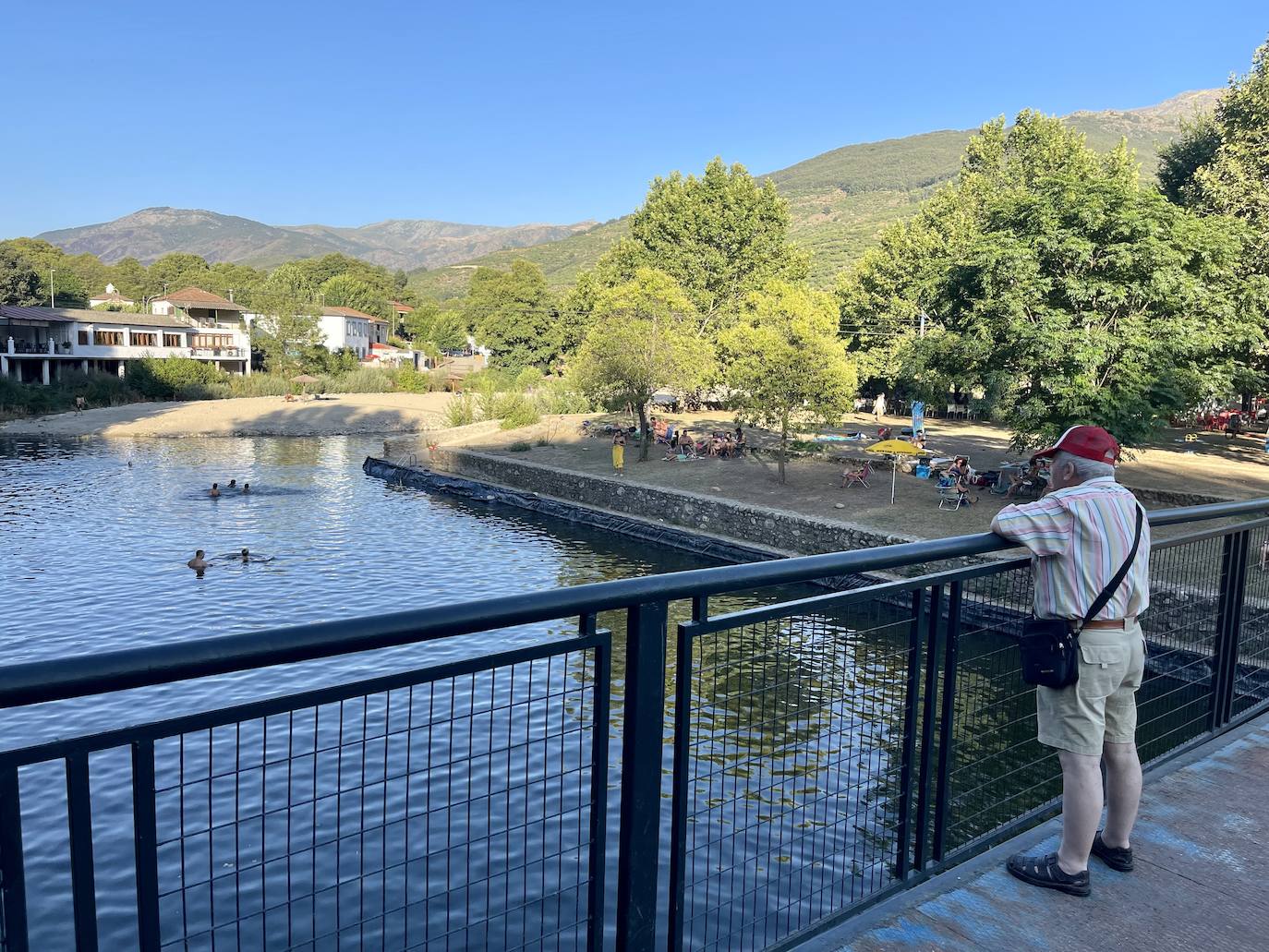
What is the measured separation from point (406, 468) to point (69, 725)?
28.1 metres

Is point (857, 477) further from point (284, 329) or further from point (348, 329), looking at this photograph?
point (348, 329)

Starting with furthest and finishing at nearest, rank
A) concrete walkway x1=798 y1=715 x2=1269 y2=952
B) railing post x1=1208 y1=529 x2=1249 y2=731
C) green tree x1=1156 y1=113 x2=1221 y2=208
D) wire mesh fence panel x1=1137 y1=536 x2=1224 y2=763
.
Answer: green tree x1=1156 y1=113 x2=1221 y2=208 → railing post x1=1208 y1=529 x2=1249 y2=731 → wire mesh fence panel x1=1137 y1=536 x2=1224 y2=763 → concrete walkway x1=798 y1=715 x2=1269 y2=952

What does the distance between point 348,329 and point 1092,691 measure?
107844mm

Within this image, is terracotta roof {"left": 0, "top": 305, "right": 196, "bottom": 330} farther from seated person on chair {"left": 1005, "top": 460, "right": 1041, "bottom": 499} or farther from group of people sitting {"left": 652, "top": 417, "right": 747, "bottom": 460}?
seated person on chair {"left": 1005, "top": 460, "right": 1041, "bottom": 499}

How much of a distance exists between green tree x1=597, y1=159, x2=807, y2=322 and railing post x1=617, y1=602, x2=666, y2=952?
5425cm

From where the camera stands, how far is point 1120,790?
3.62 metres

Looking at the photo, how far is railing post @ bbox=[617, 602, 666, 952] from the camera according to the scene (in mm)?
2561

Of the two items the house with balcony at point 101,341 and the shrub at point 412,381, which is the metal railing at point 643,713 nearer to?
the house with balcony at point 101,341

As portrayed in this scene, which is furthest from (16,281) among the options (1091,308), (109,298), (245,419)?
(1091,308)

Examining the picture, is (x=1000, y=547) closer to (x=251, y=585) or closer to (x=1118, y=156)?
(x=251, y=585)

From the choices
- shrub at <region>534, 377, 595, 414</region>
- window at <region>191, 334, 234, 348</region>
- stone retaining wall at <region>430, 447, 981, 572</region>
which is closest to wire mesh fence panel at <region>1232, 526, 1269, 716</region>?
stone retaining wall at <region>430, 447, 981, 572</region>

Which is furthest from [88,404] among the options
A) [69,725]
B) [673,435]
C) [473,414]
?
[69,725]

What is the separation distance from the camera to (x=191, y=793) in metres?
11.3

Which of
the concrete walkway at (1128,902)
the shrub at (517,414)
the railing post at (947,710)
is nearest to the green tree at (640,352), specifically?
the shrub at (517,414)
